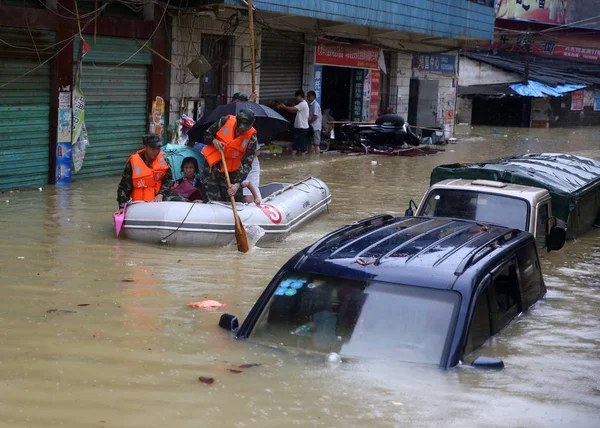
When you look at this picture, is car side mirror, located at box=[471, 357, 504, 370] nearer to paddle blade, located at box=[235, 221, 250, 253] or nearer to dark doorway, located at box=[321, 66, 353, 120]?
paddle blade, located at box=[235, 221, 250, 253]

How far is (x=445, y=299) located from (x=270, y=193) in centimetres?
816

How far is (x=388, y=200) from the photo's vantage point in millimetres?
15633

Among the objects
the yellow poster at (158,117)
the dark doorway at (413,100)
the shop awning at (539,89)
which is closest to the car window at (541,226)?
the yellow poster at (158,117)

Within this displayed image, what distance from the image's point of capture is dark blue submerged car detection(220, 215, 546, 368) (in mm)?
5289

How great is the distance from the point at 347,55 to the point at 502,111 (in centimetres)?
1633

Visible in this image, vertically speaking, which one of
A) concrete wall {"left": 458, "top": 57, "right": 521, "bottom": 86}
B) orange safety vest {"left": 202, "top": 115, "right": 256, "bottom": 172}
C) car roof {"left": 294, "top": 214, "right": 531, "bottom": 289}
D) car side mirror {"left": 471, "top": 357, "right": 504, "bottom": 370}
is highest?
concrete wall {"left": 458, "top": 57, "right": 521, "bottom": 86}

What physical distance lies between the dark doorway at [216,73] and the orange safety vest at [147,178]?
9042 millimetres

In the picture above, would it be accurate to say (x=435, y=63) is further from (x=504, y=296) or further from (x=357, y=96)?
(x=504, y=296)

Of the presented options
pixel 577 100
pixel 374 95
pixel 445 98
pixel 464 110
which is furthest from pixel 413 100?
pixel 577 100

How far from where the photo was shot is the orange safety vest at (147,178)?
35.1 feet

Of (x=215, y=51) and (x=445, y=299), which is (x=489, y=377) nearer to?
(x=445, y=299)

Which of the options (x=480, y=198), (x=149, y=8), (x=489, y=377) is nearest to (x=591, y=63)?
(x=149, y=8)

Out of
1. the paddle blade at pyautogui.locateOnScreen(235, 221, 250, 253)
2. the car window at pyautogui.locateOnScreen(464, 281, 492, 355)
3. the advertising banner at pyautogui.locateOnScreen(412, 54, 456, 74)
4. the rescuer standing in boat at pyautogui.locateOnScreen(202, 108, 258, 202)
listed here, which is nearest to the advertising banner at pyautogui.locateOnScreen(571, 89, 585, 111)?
the advertising banner at pyautogui.locateOnScreen(412, 54, 456, 74)

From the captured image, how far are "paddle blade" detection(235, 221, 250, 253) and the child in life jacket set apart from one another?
1.52 meters
